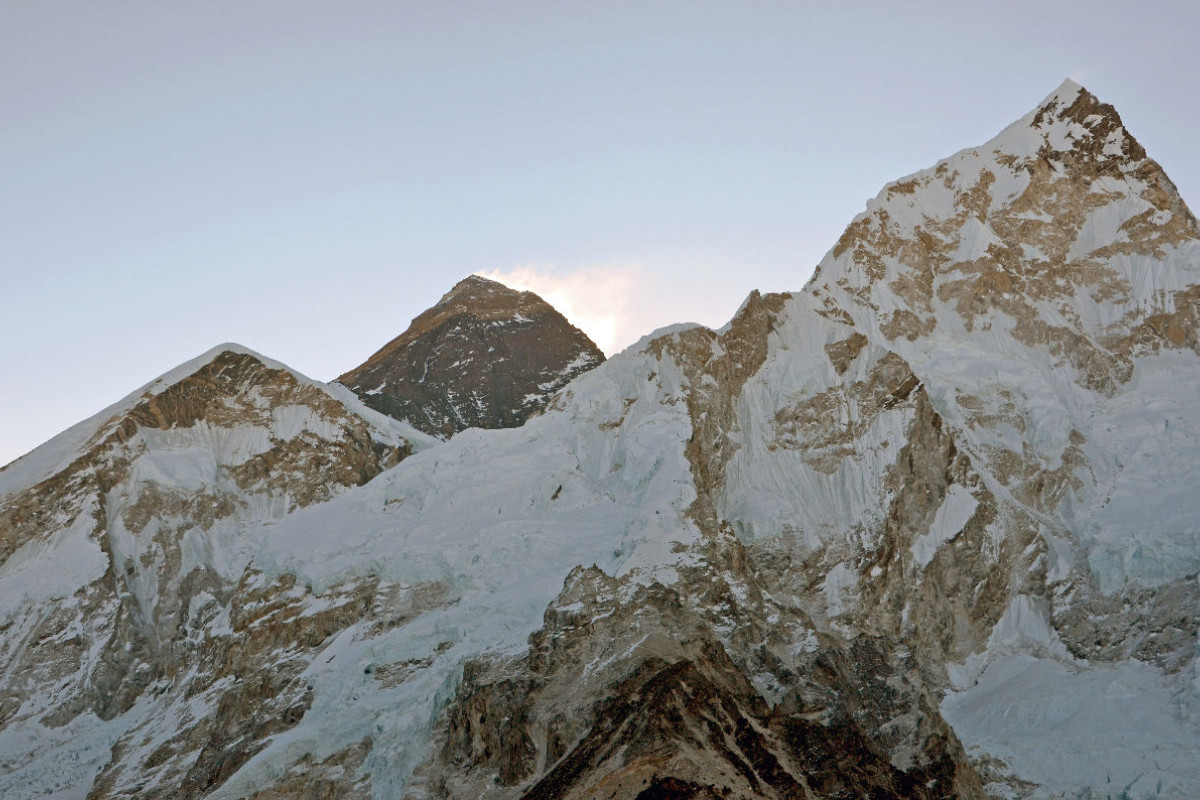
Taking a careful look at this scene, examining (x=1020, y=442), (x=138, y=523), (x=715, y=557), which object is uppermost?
(x=138, y=523)

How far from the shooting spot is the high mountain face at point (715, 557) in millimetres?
101438

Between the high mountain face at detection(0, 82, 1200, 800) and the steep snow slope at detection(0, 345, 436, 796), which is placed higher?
the steep snow slope at detection(0, 345, 436, 796)

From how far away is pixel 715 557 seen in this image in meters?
111

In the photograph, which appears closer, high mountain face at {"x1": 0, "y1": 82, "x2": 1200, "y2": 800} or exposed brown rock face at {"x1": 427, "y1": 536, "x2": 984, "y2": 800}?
exposed brown rock face at {"x1": 427, "y1": 536, "x2": 984, "y2": 800}

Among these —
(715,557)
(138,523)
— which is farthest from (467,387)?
(715,557)

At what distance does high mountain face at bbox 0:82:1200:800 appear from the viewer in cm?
10144

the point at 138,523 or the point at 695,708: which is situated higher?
the point at 138,523

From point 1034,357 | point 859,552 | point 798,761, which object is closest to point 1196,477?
point 1034,357

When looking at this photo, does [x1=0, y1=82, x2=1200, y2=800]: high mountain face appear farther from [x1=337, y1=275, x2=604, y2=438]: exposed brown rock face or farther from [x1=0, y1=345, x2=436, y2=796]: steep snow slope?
[x1=337, y1=275, x2=604, y2=438]: exposed brown rock face

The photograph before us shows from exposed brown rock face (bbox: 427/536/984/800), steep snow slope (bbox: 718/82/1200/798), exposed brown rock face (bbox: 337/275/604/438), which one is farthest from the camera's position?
exposed brown rock face (bbox: 337/275/604/438)

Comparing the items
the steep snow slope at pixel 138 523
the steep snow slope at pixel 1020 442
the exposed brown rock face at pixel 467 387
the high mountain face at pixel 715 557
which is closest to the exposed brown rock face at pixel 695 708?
the high mountain face at pixel 715 557

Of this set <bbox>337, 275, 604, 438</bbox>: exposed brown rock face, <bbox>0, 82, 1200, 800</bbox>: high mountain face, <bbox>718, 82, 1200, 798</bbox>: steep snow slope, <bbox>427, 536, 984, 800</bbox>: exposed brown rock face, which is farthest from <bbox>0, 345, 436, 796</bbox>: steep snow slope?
<bbox>718, 82, 1200, 798</bbox>: steep snow slope

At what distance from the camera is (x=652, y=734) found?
88.0 m

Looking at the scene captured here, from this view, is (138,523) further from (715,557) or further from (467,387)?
(715,557)
